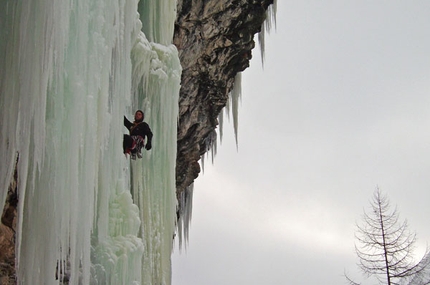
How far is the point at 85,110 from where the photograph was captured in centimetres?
350

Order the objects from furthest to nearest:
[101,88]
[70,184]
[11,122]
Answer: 1. [101,88]
2. [70,184]
3. [11,122]

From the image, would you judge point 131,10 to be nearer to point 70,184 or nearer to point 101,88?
point 101,88

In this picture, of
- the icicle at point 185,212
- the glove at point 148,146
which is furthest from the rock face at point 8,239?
the icicle at point 185,212

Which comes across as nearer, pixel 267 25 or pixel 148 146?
pixel 148 146

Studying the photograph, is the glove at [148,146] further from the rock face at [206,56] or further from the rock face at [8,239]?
the rock face at [206,56]

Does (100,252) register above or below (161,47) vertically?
below

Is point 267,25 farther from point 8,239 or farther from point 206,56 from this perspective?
point 8,239

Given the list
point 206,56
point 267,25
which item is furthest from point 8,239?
point 267,25

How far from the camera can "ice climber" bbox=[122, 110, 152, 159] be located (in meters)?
5.67

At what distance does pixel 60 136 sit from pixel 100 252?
174cm

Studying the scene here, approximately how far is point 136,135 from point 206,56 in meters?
3.00

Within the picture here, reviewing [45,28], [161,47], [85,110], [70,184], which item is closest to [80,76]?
[85,110]

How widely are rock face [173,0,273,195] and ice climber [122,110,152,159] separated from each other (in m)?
2.51

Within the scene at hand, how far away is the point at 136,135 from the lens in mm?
5707
